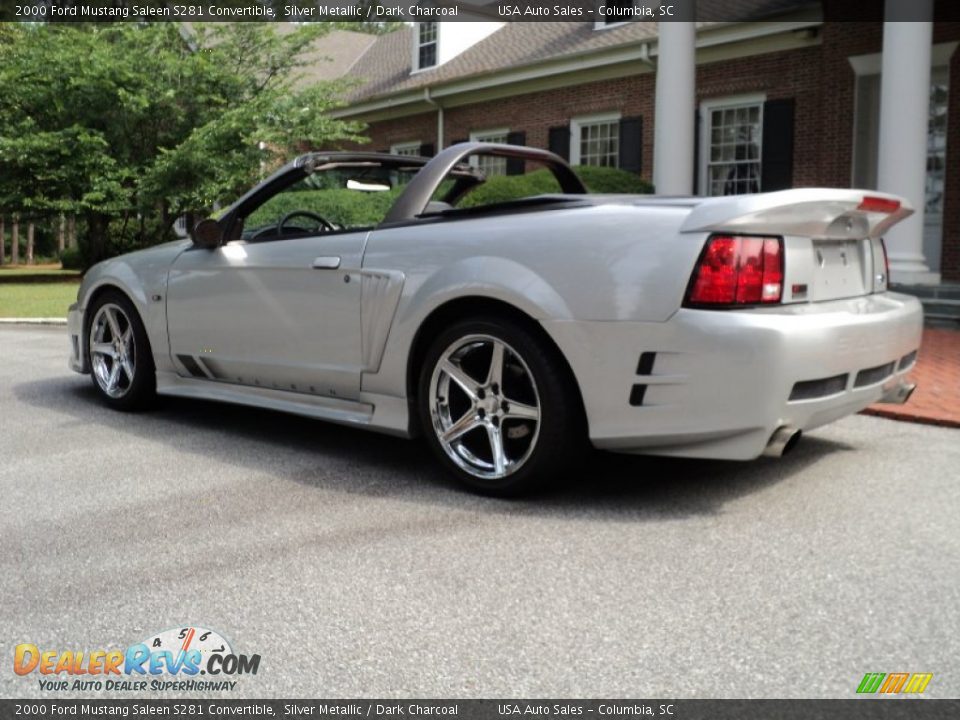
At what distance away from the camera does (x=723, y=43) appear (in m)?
16.2

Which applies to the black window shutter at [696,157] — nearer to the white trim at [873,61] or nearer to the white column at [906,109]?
the white trim at [873,61]

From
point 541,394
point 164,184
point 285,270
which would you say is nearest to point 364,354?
point 285,270

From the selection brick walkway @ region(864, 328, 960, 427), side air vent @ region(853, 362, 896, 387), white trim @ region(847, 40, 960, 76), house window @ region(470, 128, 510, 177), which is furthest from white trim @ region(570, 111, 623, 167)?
side air vent @ region(853, 362, 896, 387)

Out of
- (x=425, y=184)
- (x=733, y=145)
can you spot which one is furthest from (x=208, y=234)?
(x=733, y=145)

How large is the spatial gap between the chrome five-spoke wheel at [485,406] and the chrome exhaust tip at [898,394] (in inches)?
64.3

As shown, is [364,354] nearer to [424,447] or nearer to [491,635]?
[424,447]

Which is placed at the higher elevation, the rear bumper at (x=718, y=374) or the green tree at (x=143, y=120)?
the green tree at (x=143, y=120)

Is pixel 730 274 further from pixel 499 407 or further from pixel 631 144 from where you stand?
pixel 631 144

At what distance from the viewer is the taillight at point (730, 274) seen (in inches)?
141

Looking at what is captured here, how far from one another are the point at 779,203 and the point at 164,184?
65.0 feet

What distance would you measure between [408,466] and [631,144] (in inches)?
569

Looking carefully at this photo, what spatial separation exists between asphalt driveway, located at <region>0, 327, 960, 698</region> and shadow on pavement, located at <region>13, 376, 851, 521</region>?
0.02m

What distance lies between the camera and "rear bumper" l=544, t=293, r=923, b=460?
354 cm

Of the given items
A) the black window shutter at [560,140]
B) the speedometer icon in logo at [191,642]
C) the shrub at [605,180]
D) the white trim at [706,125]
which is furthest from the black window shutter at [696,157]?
the speedometer icon in logo at [191,642]
